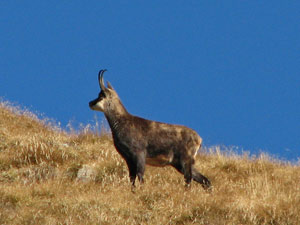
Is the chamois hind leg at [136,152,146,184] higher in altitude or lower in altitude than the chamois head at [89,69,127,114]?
lower

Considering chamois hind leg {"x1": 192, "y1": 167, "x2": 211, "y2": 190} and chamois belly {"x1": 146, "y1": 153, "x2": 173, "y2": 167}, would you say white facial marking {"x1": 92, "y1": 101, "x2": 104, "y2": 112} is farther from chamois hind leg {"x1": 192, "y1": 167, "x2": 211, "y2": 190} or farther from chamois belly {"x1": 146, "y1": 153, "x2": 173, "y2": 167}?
chamois hind leg {"x1": 192, "y1": 167, "x2": 211, "y2": 190}

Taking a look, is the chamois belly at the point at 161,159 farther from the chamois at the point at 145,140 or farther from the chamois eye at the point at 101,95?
the chamois eye at the point at 101,95

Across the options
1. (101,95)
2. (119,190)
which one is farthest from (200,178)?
(101,95)

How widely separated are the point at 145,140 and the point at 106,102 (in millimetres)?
1184

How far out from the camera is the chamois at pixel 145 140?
11836mm

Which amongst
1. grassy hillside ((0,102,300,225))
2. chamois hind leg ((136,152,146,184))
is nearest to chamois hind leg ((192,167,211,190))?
grassy hillside ((0,102,300,225))

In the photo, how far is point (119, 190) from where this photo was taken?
10.9 metres

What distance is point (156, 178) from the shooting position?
12.9m

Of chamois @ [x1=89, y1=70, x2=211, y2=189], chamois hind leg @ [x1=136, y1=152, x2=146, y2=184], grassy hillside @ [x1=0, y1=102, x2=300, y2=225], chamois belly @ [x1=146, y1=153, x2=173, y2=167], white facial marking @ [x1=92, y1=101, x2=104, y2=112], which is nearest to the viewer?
grassy hillside @ [x1=0, y1=102, x2=300, y2=225]

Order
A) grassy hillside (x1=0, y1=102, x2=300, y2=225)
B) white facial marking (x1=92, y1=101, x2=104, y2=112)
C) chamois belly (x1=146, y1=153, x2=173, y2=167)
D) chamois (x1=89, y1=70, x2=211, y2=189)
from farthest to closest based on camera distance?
white facial marking (x1=92, y1=101, x2=104, y2=112) → chamois belly (x1=146, y1=153, x2=173, y2=167) → chamois (x1=89, y1=70, x2=211, y2=189) → grassy hillside (x1=0, y1=102, x2=300, y2=225)

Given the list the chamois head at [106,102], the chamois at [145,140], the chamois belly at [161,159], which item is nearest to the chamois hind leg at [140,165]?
the chamois at [145,140]

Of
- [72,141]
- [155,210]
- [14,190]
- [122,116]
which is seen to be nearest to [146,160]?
[122,116]

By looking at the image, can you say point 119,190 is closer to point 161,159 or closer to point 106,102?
point 161,159

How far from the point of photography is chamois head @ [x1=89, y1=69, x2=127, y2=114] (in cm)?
1237
